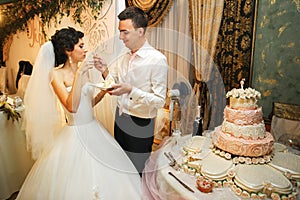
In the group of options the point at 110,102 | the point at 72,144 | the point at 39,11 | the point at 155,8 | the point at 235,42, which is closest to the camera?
the point at 72,144

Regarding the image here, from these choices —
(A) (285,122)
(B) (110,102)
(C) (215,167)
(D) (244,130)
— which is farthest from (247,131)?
(B) (110,102)

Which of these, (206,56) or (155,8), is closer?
(206,56)

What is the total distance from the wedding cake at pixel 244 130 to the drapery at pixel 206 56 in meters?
1.08

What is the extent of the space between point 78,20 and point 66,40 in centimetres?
126

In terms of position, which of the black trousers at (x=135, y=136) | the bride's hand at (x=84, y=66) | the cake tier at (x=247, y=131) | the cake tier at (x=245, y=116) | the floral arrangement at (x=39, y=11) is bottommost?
the black trousers at (x=135, y=136)

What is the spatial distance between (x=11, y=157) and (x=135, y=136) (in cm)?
112

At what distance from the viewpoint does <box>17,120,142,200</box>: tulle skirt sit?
1.60 meters

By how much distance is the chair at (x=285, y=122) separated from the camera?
208 centimetres

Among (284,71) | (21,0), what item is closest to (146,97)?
(284,71)

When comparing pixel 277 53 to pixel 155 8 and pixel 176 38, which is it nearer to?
pixel 176 38

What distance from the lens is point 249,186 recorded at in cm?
116

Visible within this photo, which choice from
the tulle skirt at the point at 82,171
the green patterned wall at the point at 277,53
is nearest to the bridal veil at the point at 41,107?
the tulle skirt at the point at 82,171

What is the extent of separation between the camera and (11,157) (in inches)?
88.0

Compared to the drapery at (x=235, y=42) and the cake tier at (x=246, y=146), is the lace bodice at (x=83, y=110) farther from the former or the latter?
the drapery at (x=235, y=42)
